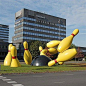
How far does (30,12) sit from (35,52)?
2925 cm

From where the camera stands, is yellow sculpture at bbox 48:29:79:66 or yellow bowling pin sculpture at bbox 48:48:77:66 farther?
yellow sculpture at bbox 48:29:79:66

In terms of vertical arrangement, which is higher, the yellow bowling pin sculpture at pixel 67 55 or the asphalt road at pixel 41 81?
the yellow bowling pin sculpture at pixel 67 55

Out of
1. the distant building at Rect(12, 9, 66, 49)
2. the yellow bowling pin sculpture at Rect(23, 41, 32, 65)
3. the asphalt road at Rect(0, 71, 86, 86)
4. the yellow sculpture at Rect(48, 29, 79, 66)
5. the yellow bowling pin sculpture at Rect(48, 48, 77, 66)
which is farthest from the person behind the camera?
the distant building at Rect(12, 9, 66, 49)

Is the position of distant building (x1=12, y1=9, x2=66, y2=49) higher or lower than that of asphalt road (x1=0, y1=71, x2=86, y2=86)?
higher

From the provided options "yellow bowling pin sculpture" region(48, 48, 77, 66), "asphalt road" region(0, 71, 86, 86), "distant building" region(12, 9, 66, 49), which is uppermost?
"distant building" region(12, 9, 66, 49)

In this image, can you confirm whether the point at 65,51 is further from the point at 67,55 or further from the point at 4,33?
the point at 4,33

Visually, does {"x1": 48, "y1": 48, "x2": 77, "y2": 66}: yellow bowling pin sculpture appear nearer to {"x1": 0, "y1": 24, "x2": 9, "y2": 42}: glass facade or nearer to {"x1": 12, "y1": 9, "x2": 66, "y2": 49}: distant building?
{"x1": 12, "y1": 9, "x2": 66, "y2": 49}: distant building

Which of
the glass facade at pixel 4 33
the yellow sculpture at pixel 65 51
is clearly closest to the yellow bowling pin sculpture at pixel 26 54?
the yellow sculpture at pixel 65 51

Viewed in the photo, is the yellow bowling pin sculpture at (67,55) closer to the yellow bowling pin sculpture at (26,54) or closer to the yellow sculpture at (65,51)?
the yellow sculpture at (65,51)

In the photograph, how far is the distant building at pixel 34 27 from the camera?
233ft

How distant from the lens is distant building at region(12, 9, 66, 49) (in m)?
71.1

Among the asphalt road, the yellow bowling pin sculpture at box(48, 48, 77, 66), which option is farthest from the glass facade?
the asphalt road

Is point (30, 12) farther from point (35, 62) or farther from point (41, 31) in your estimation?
point (35, 62)

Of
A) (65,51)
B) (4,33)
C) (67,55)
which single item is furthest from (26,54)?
(4,33)
